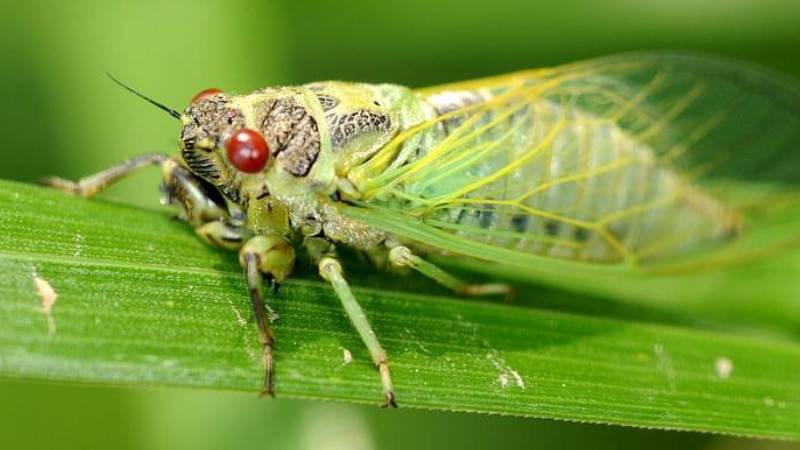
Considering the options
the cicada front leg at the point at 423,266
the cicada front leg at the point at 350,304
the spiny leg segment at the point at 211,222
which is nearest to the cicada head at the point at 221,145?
the spiny leg segment at the point at 211,222

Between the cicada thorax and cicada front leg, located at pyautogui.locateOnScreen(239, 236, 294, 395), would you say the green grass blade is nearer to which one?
cicada front leg, located at pyautogui.locateOnScreen(239, 236, 294, 395)

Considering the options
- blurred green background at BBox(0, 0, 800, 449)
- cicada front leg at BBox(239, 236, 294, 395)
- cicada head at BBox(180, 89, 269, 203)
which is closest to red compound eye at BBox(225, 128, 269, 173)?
cicada head at BBox(180, 89, 269, 203)

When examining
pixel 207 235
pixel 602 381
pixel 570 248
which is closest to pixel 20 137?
pixel 207 235

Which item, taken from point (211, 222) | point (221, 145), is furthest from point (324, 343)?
point (221, 145)

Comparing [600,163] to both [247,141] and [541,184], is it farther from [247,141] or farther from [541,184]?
[247,141]

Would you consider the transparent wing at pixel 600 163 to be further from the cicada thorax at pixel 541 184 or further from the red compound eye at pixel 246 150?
the red compound eye at pixel 246 150

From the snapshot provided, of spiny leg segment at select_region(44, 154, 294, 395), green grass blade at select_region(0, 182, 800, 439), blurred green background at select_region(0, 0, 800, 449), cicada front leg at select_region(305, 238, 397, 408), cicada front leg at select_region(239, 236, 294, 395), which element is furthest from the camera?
blurred green background at select_region(0, 0, 800, 449)

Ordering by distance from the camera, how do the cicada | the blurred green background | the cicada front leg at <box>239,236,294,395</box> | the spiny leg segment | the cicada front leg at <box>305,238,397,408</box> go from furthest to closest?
Answer: the blurred green background, the cicada, the spiny leg segment, the cicada front leg at <box>305,238,397,408</box>, the cicada front leg at <box>239,236,294,395</box>
